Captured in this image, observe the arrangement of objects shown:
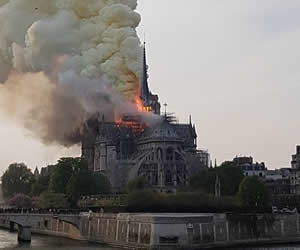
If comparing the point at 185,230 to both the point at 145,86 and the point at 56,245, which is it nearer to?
the point at 56,245

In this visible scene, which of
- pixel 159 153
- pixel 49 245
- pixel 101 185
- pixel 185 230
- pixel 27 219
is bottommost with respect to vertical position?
pixel 49 245

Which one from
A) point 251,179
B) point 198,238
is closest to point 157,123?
point 251,179

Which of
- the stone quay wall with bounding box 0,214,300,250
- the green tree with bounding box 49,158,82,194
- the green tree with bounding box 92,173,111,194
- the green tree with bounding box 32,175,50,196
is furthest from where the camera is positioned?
the green tree with bounding box 32,175,50,196

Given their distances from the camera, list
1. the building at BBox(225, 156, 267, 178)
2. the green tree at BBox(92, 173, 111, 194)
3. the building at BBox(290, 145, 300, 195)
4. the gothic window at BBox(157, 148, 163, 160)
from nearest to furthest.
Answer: the green tree at BBox(92, 173, 111, 194), the building at BBox(290, 145, 300, 195), the gothic window at BBox(157, 148, 163, 160), the building at BBox(225, 156, 267, 178)

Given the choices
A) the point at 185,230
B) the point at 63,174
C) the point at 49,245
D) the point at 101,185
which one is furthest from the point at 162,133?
the point at 185,230

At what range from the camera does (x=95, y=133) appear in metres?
105

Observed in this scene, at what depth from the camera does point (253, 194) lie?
63656 mm

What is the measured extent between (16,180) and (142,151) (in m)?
28.8

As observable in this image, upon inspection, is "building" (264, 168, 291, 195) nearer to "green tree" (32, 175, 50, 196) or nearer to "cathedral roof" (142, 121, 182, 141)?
"cathedral roof" (142, 121, 182, 141)

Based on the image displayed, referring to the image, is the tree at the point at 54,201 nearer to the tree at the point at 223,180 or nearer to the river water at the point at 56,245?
the tree at the point at 223,180

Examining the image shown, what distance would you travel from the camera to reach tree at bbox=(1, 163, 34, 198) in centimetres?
11600

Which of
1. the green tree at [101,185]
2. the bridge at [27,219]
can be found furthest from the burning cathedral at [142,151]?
the bridge at [27,219]

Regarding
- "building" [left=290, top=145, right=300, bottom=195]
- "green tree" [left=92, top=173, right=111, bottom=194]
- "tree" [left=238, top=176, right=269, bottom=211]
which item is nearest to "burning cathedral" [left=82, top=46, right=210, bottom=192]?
"green tree" [left=92, top=173, right=111, bottom=194]

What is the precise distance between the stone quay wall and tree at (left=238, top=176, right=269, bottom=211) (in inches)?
301
